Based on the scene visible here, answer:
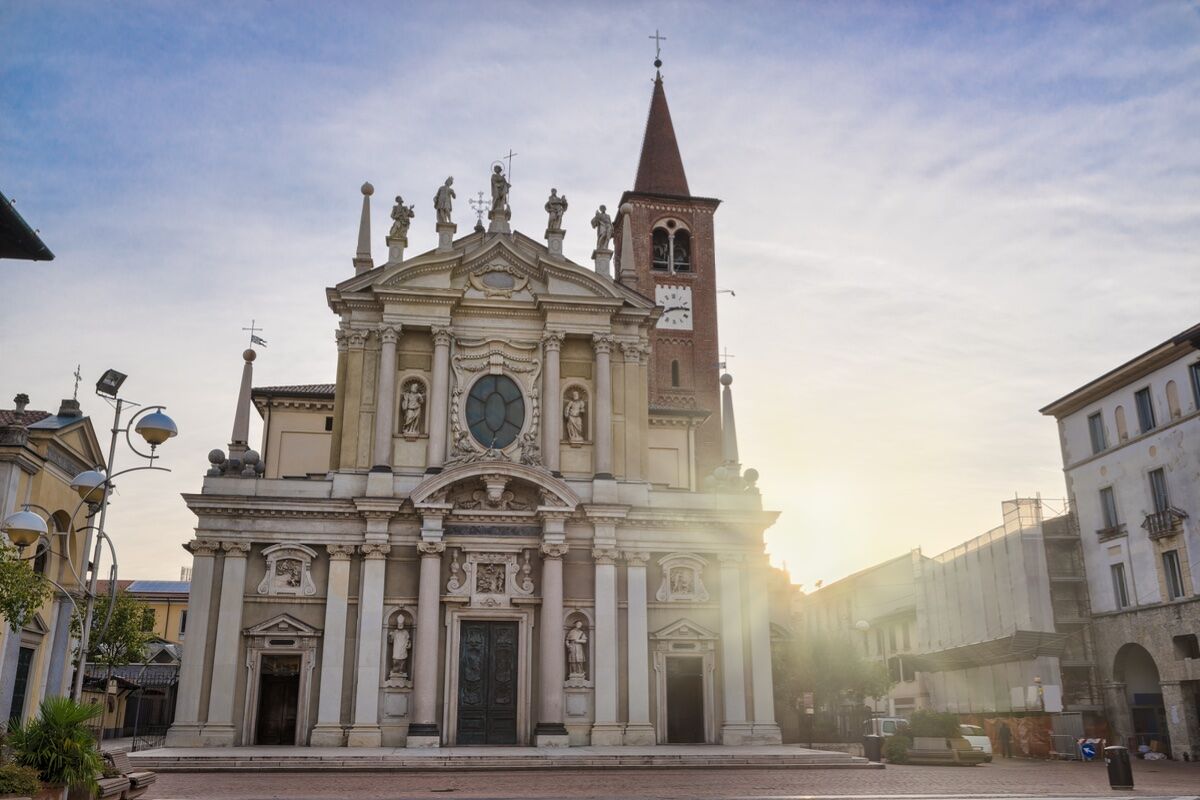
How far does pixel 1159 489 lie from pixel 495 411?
22.8m

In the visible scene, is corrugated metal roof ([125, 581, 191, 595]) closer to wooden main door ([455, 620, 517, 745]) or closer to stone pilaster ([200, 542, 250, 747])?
stone pilaster ([200, 542, 250, 747])

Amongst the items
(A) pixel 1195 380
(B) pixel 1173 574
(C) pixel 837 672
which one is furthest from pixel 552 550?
(A) pixel 1195 380

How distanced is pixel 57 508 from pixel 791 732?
852 inches

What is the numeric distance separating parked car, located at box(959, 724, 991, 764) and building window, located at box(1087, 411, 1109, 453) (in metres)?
13.4

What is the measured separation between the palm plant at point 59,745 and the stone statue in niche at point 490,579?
15.9 meters

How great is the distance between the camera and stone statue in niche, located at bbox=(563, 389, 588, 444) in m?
30.4

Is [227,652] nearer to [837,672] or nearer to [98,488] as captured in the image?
[98,488]

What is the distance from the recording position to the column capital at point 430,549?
27.9 meters

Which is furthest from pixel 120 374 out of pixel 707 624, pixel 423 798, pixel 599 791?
pixel 707 624

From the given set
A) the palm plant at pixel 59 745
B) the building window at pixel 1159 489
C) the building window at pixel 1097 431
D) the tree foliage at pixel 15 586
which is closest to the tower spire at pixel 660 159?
the building window at pixel 1097 431

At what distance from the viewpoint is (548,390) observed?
3022 cm

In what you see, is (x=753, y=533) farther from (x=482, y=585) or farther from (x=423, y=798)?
(x=423, y=798)

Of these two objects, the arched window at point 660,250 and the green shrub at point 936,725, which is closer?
the green shrub at point 936,725

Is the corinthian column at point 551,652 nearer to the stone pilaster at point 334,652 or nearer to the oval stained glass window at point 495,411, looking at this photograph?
the oval stained glass window at point 495,411
